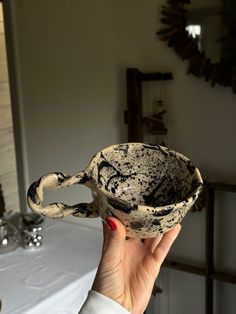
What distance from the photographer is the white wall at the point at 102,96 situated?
1.68 m

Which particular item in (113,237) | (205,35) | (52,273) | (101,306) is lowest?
(52,273)

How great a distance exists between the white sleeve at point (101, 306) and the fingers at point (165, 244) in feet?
0.44

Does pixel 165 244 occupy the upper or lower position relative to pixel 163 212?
lower

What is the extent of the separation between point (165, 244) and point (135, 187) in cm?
14

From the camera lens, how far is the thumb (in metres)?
0.69

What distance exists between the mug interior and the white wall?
90 cm

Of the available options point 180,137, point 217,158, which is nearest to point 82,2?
point 180,137

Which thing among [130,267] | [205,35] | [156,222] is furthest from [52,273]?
[205,35]

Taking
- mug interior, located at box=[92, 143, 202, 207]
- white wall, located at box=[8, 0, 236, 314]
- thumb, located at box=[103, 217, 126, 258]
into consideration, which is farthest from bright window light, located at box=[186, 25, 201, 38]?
thumb, located at box=[103, 217, 126, 258]

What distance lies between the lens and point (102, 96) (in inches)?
74.4

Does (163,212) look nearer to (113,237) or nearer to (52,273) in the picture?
(113,237)

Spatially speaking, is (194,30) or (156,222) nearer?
(156,222)

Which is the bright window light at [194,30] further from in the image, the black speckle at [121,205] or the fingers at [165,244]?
the black speckle at [121,205]

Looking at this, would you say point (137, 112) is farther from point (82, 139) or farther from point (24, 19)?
point (24, 19)
